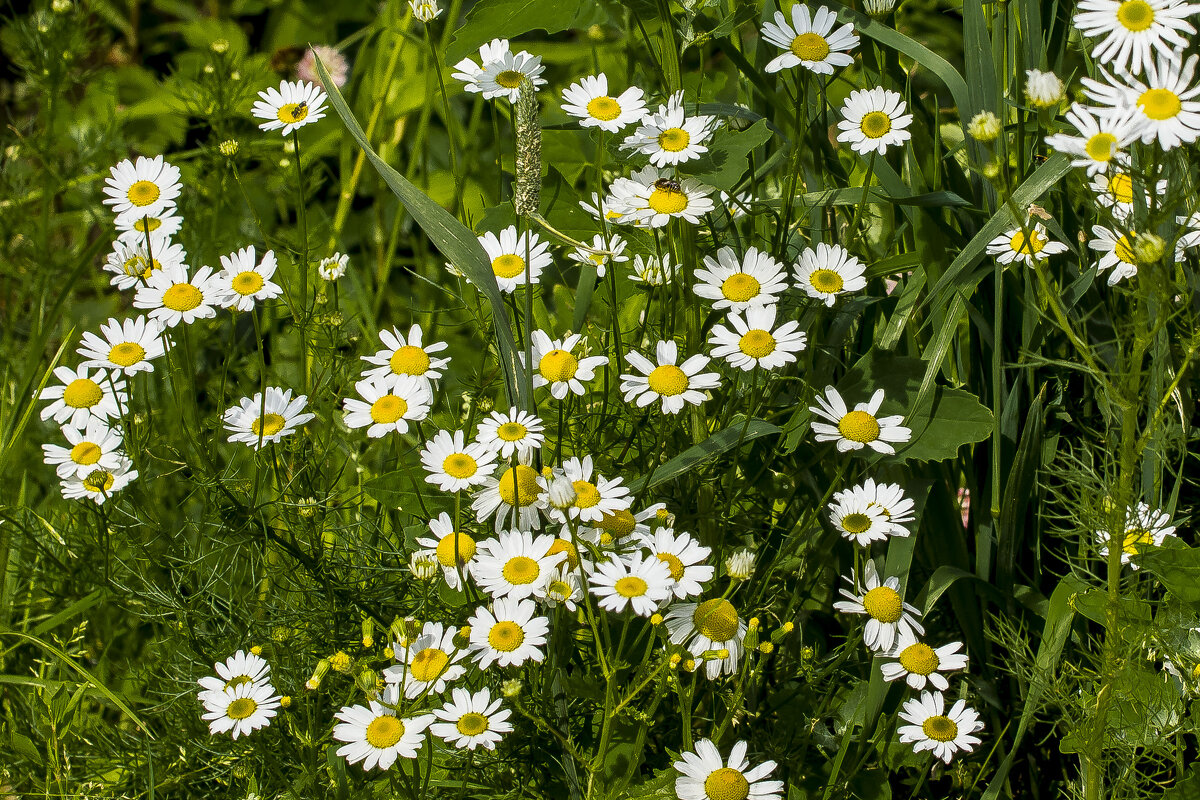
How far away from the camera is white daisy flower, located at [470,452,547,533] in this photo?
1125 millimetres

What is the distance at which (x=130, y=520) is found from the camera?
1633 millimetres

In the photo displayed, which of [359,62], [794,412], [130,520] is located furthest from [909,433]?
[359,62]

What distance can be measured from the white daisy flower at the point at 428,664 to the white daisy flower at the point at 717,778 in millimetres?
232

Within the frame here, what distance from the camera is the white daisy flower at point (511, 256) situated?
51.3 inches

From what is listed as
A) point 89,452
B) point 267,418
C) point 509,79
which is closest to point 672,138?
point 509,79

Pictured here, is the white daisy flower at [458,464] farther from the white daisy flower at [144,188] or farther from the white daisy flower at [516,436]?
the white daisy flower at [144,188]

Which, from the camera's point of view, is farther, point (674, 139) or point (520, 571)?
point (674, 139)

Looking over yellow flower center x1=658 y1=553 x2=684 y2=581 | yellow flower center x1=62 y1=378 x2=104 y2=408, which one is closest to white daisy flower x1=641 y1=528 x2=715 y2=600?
yellow flower center x1=658 y1=553 x2=684 y2=581

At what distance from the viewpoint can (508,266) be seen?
4.35 ft

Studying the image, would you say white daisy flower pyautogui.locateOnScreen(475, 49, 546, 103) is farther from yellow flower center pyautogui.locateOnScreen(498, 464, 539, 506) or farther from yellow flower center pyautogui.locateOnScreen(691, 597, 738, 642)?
yellow flower center pyautogui.locateOnScreen(691, 597, 738, 642)

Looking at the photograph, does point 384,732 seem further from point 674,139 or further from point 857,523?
point 674,139

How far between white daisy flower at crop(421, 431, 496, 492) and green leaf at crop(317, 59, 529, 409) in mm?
62

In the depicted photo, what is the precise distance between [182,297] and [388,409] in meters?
0.31

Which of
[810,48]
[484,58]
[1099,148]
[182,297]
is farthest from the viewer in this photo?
[484,58]
